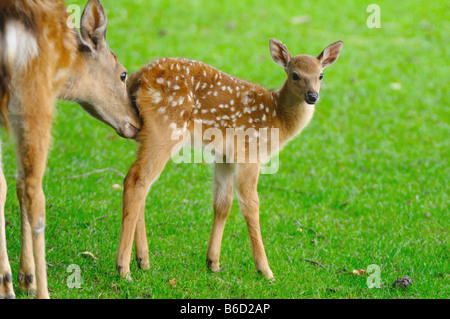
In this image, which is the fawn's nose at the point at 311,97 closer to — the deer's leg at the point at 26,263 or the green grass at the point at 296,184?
the green grass at the point at 296,184

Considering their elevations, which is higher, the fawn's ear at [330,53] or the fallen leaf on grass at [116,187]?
the fawn's ear at [330,53]

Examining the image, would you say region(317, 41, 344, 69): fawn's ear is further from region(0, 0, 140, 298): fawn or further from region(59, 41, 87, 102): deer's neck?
region(59, 41, 87, 102): deer's neck

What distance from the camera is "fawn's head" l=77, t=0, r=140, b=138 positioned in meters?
4.89

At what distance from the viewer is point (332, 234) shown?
6.68m

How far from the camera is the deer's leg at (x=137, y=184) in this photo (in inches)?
202

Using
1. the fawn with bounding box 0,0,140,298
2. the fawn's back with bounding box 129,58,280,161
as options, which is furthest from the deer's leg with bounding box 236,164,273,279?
the fawn with bounding box 0,0,140,298

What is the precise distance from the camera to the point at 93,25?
4.95 m

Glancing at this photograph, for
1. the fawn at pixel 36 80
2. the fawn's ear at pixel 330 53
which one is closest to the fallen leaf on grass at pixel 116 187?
the fawn at pixel 36 80

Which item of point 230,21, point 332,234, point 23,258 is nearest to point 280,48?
point 332,234

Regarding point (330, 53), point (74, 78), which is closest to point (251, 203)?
point (330, 53)

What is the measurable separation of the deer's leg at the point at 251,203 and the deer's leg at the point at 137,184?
2.59ft

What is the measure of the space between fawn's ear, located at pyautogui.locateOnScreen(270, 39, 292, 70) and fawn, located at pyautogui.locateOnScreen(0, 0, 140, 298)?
5.96ft

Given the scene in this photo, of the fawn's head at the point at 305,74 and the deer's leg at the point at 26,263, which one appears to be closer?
the deer's leg at the point at 26,263

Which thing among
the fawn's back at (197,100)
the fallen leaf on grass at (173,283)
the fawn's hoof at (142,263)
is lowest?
the fallen leaf on grass at (173,283)
